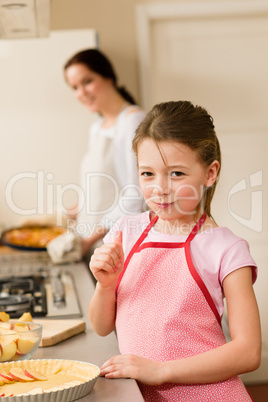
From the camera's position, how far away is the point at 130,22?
9.70 feet

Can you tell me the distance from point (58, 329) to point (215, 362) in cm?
38

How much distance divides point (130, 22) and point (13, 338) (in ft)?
7.41

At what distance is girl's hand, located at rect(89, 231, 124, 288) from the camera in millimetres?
981

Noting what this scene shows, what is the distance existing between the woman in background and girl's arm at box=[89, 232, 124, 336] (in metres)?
1.09

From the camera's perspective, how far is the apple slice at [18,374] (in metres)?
0.88

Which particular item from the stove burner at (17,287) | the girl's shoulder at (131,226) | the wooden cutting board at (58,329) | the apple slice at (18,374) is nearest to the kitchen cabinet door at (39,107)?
the stove burner at (17,287)

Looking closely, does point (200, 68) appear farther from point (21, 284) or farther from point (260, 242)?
point (21, 284)

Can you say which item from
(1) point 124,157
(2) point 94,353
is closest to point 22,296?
(2) point 94,353

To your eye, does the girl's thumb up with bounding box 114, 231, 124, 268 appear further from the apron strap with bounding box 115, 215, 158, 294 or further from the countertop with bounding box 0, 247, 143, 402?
the countertop with bounding box 0, 247, 143, 402

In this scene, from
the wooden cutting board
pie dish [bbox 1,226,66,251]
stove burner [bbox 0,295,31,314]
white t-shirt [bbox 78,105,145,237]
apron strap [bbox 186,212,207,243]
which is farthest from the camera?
pie dish [bbox 1,226,66,251]

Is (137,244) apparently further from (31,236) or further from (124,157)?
(31,236)

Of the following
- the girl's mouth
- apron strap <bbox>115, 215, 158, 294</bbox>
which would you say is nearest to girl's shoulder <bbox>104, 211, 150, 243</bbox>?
apron strap <bbox>115, 215, 158, 294</bbox>

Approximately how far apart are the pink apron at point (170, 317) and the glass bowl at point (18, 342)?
0.48 ft

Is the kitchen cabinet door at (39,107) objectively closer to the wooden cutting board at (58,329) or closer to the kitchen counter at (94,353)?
the kitchen counter at (94,353)
